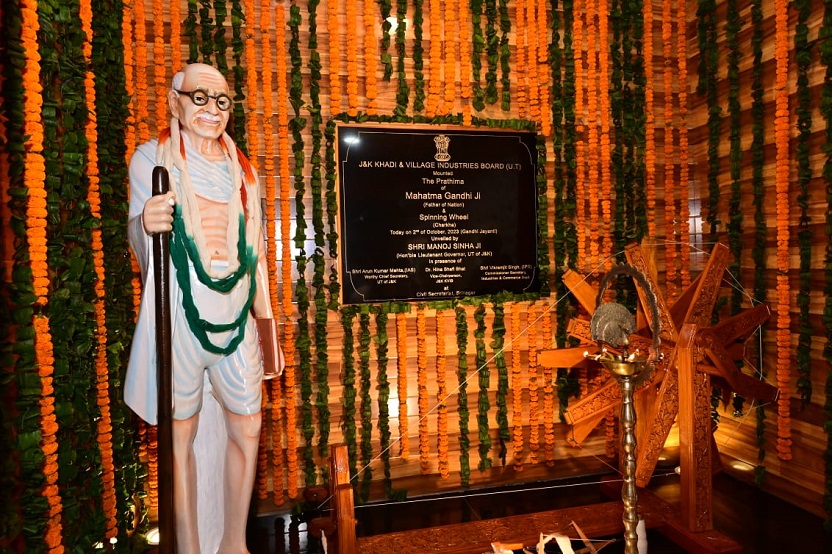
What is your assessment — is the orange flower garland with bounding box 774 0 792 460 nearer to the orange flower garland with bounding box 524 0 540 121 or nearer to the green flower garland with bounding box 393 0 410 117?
the orange flower garland with bounding box 524 0 540 121

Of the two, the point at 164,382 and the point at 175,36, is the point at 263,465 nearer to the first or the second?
the point at 164,382

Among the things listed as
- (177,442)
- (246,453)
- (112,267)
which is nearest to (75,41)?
(112,267)

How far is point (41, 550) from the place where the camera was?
1.96 metres

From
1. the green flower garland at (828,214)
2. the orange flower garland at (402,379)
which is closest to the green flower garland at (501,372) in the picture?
the orange flower garland at (402,379)

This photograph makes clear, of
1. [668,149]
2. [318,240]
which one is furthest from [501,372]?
[668,149]

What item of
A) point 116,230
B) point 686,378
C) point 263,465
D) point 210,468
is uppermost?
point 116,230

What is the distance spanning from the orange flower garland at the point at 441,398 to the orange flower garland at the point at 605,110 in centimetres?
140

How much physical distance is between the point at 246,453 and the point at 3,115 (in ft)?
5.62

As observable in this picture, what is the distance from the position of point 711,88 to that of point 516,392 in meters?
2.60

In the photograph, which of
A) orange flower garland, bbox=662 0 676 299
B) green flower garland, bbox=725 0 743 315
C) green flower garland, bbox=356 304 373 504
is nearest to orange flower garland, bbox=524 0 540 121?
orange flower garland, bbox=662 0 676 299

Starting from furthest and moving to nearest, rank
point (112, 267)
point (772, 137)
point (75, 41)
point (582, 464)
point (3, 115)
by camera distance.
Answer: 1. point (582, 464)
2. point (772, 137)
3. point (112, 267)
4. point (75, 41)
5. point (3, 115)

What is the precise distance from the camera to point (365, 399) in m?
3.62

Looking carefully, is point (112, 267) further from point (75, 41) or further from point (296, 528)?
point (296, 528)

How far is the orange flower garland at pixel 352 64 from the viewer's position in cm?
358
